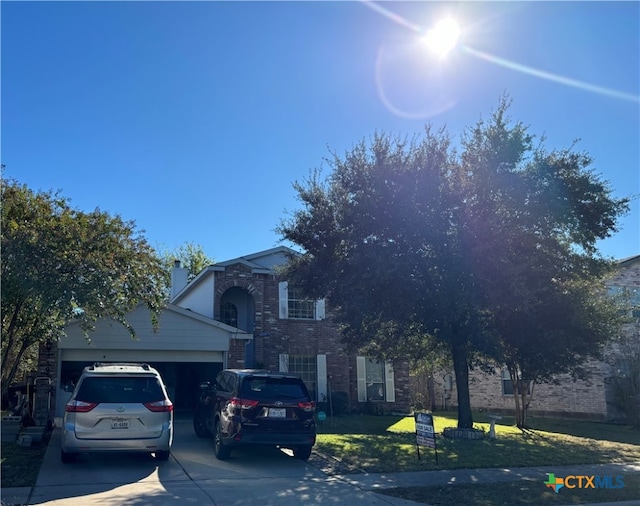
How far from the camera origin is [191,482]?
934cm

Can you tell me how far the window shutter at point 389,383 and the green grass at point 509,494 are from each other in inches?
560

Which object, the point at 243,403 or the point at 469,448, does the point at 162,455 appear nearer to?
the point at 243,403

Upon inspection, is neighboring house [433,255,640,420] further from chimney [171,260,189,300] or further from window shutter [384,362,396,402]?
chimney [171,260,189,300]

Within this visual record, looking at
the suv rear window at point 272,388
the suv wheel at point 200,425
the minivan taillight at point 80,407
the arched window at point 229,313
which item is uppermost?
the arched window at point 229,313

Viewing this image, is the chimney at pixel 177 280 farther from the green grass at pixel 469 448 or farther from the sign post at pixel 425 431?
the sign post at pixel 425 431

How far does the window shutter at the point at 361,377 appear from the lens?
23.5 metres

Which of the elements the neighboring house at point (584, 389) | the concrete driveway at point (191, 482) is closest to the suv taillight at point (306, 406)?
the concrete driveway at point (191, 482)

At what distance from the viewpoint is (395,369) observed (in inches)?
962

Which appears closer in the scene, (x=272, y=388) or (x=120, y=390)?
(x=120, y=390)

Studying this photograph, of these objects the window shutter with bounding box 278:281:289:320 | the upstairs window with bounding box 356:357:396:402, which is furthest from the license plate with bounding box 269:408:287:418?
the upstairs window with bounding box 356:357:396:402

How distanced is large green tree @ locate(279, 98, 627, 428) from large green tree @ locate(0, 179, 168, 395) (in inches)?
189

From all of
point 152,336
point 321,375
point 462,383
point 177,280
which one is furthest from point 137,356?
point 462,383

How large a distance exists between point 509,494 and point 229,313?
668 inches

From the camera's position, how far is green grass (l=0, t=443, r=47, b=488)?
8953mm
